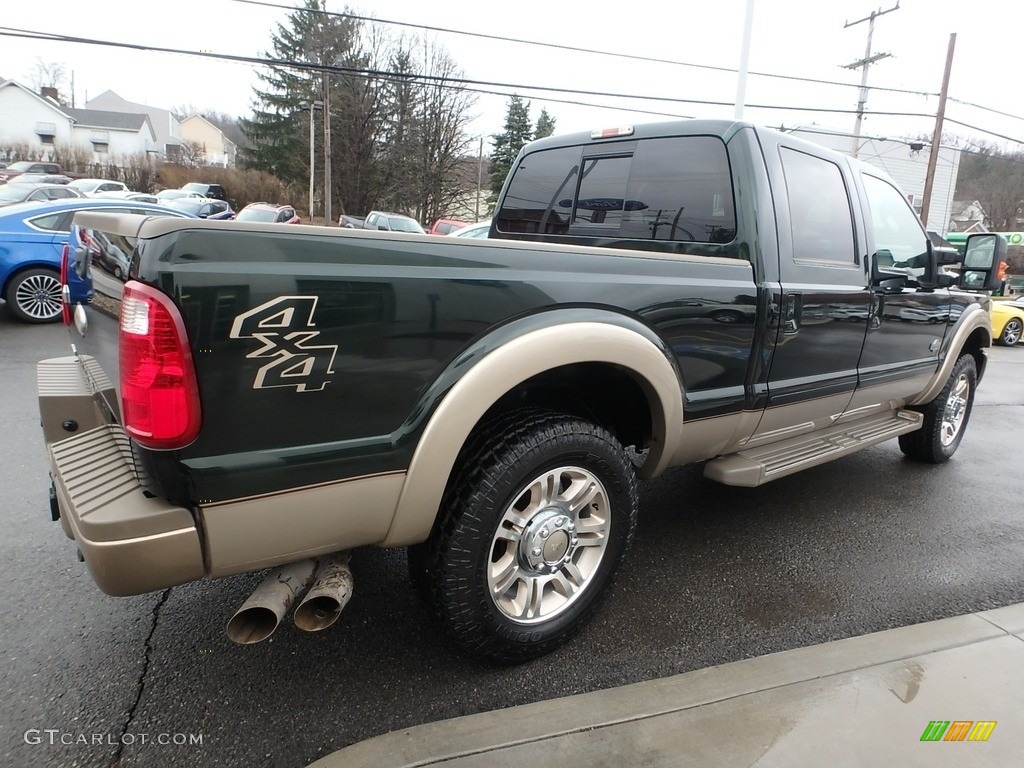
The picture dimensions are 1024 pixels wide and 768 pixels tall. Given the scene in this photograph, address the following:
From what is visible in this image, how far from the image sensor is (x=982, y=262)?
4430mm

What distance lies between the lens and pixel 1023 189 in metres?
49.3

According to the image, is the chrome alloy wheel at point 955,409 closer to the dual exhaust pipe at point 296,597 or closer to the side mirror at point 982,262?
the side mirror at point 982,262

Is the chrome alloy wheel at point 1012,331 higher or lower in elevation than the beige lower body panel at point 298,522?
lower

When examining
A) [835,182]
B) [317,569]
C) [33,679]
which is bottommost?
[33,679]

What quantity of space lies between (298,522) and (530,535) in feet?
2.77

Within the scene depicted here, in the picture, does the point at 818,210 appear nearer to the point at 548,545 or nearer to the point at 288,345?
the point at 548,545

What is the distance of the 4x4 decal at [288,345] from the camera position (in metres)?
1.58

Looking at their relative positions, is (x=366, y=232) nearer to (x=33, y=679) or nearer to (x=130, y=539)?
(x=130, y=539)

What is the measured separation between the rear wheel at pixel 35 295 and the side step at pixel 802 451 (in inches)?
349

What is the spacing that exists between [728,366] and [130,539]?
2270mm

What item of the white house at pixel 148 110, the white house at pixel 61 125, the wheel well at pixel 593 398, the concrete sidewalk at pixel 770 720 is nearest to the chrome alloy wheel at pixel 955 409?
the concrete sidewalk at pixel 770 720

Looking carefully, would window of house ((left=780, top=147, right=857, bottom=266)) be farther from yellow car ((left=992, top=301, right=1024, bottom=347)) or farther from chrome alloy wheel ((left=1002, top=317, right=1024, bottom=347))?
chrome alloy wheel ((left=1002, top=317, right=1024, bottom=347))

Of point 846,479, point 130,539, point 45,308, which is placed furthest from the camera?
point 45,308

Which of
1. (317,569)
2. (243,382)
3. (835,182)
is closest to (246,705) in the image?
(317,569)
